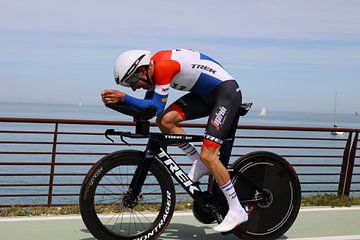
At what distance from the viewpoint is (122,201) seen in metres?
4.98

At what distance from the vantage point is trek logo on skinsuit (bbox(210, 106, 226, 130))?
16.5 ft

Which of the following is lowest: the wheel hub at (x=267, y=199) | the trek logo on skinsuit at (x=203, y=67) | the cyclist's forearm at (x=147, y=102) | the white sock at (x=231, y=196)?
the wheel hub at (x=267, y=199)

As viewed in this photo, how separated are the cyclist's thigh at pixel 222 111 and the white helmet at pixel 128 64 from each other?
29.9 inches

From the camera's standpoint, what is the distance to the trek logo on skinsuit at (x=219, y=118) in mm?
5035

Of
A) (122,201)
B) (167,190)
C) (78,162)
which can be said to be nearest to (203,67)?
(167,190)

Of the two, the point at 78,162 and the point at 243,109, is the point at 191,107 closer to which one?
the point at 243,109

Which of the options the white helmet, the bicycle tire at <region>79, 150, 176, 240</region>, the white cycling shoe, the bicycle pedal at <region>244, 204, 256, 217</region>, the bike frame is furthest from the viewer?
the bicycle pedal at <region>244, 204, 256, 217</region>

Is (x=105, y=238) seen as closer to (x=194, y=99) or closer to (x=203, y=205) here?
(x=203, y=205)

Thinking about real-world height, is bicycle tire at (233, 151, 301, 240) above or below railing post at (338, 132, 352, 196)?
above

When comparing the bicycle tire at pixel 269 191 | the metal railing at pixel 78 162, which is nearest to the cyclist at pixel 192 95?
the bicycle tire at pixel 269 191

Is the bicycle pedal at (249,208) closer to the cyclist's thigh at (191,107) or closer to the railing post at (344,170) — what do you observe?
the cyclist's thigh at (191,107)

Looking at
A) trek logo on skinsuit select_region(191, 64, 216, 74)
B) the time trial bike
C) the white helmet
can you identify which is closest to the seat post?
the time trial bike

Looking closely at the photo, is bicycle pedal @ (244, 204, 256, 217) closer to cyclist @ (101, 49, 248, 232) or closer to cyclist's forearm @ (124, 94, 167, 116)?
cyclist @ (101, 49, 248, 232)

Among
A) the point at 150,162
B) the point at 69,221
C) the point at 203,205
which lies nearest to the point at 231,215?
the point at 203,205
